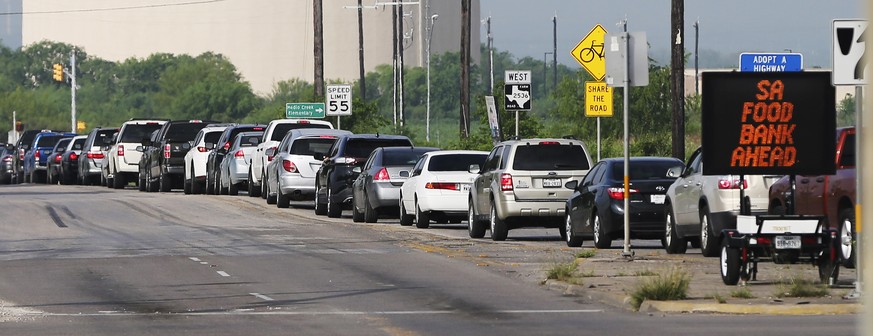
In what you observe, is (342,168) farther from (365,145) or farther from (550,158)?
(550,158)

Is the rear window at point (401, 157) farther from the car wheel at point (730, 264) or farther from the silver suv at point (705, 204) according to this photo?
the car wheel at point (730, 264)

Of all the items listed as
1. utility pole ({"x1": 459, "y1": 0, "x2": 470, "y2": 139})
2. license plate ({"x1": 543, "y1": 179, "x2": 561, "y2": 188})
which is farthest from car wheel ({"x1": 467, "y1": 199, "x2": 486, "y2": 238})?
utility pole ({"x1": 459, "y1": 0, "x2": 470, "y2": 139})

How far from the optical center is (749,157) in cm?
1969

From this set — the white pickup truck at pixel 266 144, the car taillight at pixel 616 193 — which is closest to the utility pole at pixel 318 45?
the white pickup truck at pixel 266 144

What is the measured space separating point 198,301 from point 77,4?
130980 mm

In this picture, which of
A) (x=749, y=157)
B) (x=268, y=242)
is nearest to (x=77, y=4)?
(x=268, y=242)

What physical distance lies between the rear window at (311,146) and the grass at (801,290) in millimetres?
21965

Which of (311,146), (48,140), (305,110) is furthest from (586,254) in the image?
(48,140)

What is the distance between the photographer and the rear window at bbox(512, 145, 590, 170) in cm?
2747

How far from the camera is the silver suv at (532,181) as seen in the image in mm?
27281

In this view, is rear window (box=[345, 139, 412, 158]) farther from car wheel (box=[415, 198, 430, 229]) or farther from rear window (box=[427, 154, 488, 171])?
car wheel (box=[415, 198, 430, 229])

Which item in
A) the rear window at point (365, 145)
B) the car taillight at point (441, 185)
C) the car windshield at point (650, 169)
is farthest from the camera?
the rear window at point (365, 145)

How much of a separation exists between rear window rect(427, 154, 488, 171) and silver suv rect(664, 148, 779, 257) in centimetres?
705

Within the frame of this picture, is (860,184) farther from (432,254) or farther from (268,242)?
(268,242)
